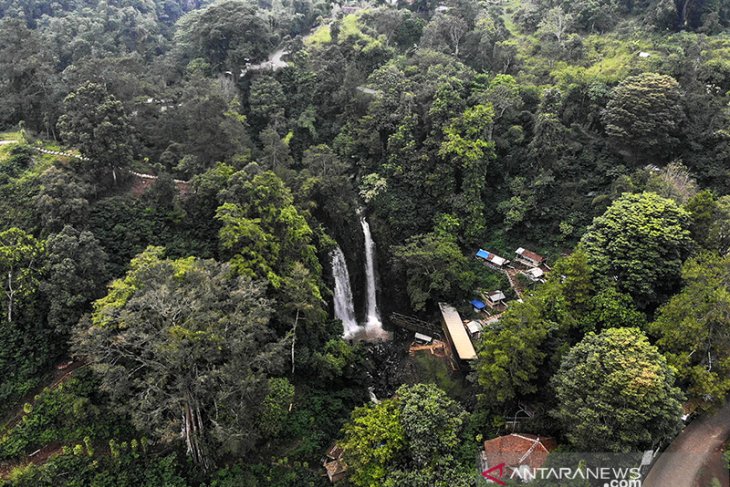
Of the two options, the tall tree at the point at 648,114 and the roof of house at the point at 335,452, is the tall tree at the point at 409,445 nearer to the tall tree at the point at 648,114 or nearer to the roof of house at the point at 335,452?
the roof of house at the point at 335,452

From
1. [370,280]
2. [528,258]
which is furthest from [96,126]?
[528,258]

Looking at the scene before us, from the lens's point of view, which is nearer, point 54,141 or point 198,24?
point 54,141

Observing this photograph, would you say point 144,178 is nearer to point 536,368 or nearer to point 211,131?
point 211,131

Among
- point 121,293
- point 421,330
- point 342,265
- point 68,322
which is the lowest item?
point 421,330

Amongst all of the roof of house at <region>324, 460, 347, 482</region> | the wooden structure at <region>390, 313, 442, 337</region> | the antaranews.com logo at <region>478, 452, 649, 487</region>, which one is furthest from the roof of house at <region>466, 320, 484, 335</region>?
the roof of house at <region>324, 460, 347, 482</region>

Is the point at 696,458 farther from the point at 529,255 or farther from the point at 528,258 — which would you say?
the point at 529,255

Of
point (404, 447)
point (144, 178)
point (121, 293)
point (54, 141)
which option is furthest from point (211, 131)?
point (404, 447)
